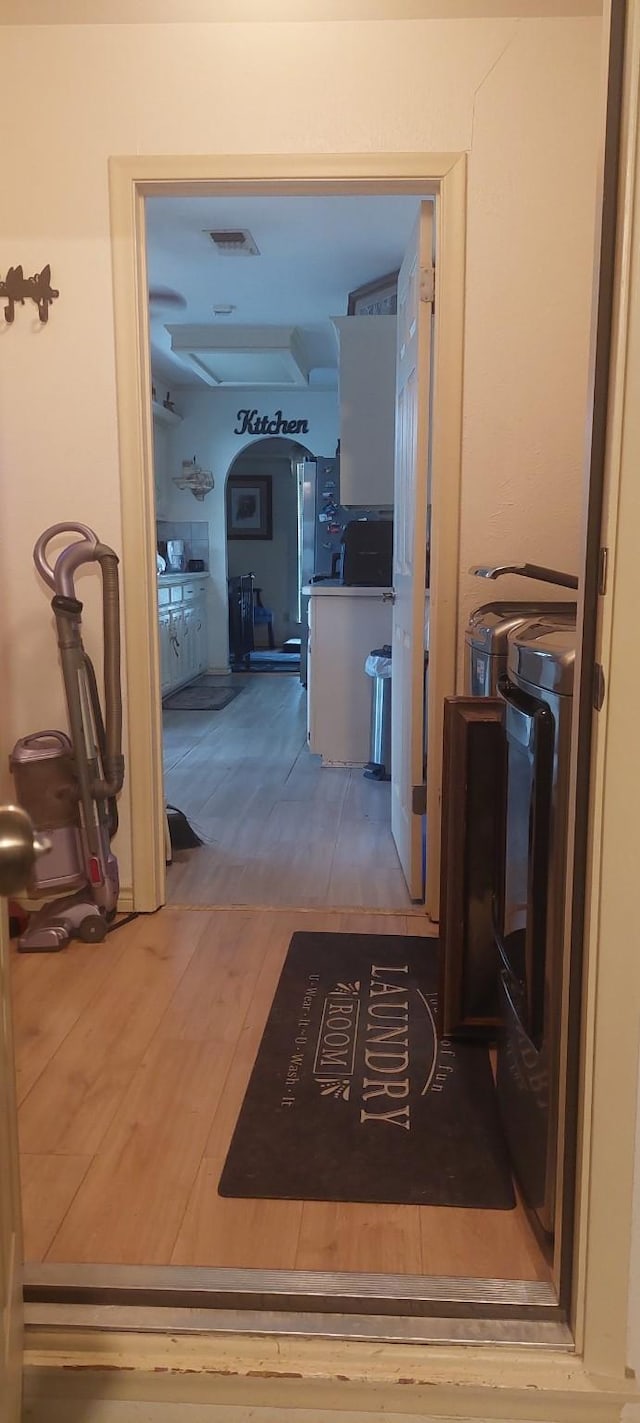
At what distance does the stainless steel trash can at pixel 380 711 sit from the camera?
4570 millimetres

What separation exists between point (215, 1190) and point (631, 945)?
910mm

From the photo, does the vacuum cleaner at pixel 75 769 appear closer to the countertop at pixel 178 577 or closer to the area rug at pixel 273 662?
the countertop at pixel 178 577

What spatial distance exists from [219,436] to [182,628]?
1.92m

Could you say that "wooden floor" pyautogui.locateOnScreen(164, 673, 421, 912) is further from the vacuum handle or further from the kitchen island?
the vacuum handle

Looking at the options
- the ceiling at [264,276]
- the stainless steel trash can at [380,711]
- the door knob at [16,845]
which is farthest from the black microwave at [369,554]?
the door knob at [16,845]

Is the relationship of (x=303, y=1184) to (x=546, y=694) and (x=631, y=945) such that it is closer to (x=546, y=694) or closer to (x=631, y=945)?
(x=631, y=945)

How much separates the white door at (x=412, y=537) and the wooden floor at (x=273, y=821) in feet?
0.61

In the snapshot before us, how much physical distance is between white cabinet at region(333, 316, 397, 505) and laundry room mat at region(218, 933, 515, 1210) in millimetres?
2926

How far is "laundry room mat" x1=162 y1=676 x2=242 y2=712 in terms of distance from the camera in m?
6.73

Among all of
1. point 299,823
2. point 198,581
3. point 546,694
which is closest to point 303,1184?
point 546,694

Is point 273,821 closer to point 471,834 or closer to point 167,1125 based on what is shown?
point 471,834

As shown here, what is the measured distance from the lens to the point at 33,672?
2863 millimetres

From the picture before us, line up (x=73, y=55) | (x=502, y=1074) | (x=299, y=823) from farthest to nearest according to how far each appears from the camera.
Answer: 1. (x=299, y=823)
2. (x=73, y=55)
3. (x=502, y=1074)

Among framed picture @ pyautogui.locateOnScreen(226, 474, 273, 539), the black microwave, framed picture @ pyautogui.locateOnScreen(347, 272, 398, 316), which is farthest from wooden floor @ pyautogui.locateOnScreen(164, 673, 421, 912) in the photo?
framed picture @ pyautogui.locateOnScreen(226, 474, 273, 539)
